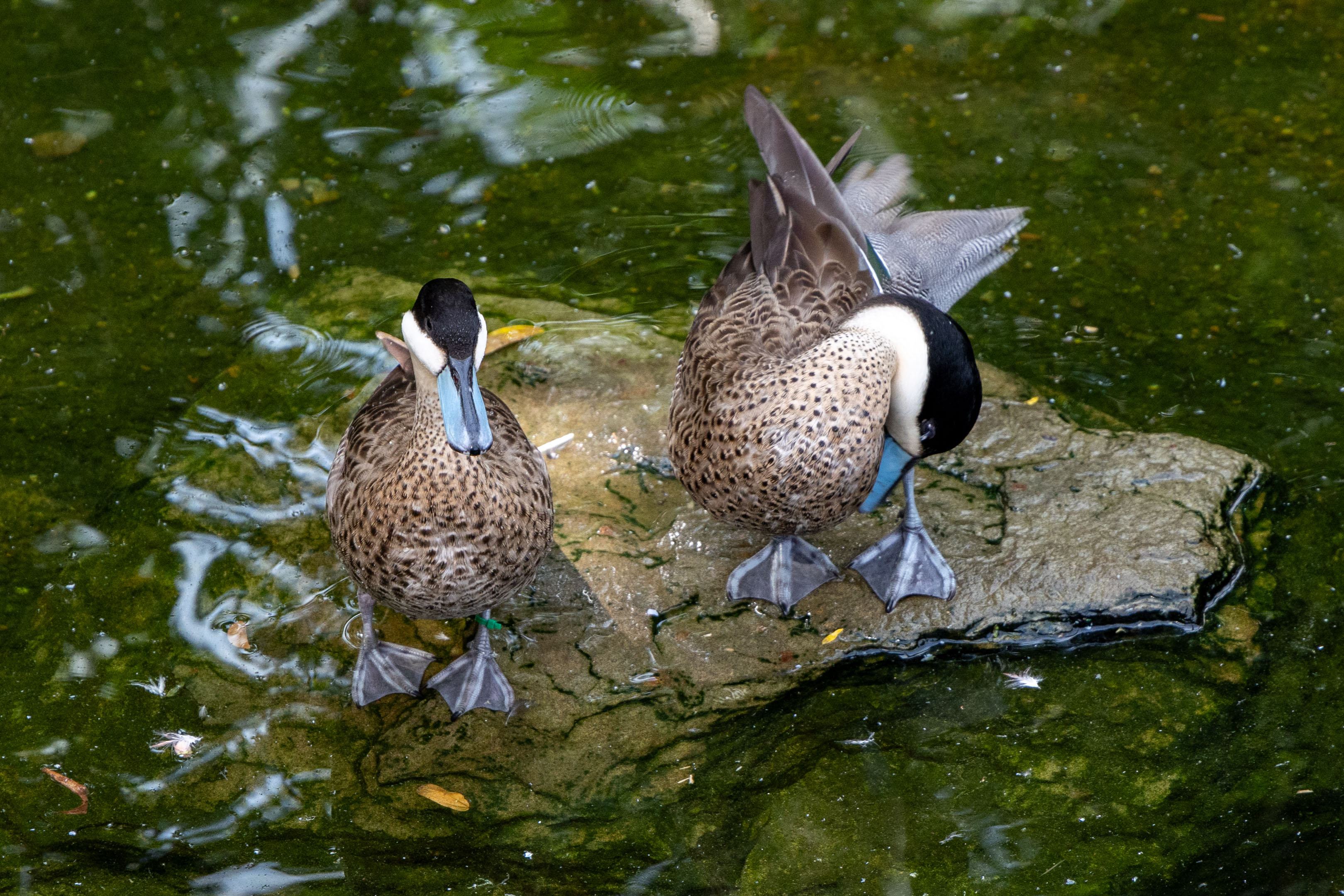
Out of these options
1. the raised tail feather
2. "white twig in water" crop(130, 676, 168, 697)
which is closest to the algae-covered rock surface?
"white twig in water" crop(130, 676, 168, 697)

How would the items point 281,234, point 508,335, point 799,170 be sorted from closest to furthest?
point 799,170
point 508,335
point 281,234

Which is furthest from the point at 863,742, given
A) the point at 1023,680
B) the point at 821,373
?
the point at 821,373

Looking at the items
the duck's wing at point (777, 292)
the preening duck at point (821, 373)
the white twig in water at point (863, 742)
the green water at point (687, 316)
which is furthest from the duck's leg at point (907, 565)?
the duck's wing at point (777, 292)

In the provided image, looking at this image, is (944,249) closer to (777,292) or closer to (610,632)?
(777,292)

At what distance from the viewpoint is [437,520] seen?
327cm

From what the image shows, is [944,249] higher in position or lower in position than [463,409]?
lower

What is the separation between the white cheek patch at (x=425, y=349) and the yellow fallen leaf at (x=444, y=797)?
3.91ft

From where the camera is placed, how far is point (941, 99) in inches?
235

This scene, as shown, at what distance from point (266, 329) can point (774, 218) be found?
221 cm

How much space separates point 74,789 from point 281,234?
2.71 metres

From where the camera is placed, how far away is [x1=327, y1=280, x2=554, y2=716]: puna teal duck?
3104 mm

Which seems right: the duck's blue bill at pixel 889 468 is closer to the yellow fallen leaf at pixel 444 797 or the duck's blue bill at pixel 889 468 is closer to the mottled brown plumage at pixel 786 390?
the mottled brown plumage at pixel 786 390

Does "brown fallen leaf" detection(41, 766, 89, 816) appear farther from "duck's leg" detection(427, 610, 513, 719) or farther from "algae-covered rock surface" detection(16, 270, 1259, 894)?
"duck's leg" detection(427, 610, 513, 719)

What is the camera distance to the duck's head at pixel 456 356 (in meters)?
3.06
